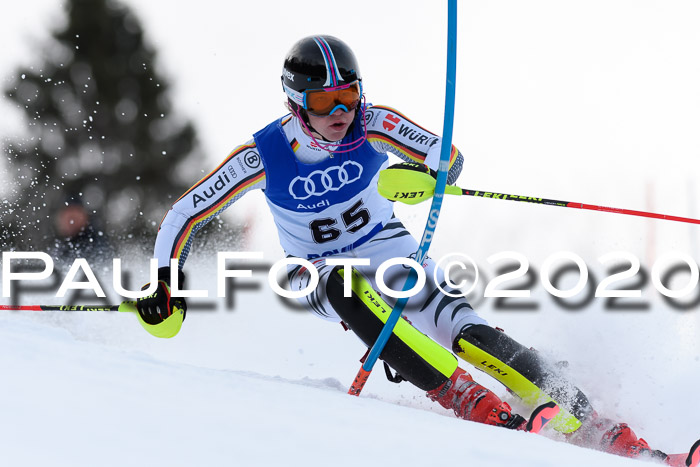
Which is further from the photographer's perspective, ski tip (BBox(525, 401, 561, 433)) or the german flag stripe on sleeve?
the german flag stripe on sleeve

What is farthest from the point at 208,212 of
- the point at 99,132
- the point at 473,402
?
the point at 99,132

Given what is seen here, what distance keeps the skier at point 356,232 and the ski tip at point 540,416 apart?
35 mm

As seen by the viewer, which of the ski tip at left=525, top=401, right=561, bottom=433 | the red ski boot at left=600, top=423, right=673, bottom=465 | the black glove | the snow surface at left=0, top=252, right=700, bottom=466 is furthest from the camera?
the black glove

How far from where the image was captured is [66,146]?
49.3 ft

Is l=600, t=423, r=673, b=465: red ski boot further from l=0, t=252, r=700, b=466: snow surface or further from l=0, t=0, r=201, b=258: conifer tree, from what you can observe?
l=0, t=0, r=201, b=258: conifer tree

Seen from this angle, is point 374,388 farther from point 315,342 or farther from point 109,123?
point 109,123

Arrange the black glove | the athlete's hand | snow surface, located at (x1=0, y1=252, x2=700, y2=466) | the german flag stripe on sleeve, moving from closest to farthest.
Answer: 1. snow surface, located at (x1=0, y1=252, x2=700, y2=466)
2. the athlete's hand
3. the black glove
4. the german flag stripe on sleeve

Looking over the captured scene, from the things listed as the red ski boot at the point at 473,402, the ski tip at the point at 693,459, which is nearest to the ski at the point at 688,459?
the ski tip at the point at 693,459

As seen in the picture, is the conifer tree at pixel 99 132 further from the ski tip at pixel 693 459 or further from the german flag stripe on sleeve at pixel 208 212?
the ski tip at pixel 693 459

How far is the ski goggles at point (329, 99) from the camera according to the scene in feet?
10.2

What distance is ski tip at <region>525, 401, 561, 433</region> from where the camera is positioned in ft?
8.65

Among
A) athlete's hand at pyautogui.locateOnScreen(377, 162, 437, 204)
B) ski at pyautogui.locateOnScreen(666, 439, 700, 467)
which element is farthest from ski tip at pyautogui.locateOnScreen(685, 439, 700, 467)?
athlete's hand at pyautogui.locateOnScreen(377, 162, 437, 204)

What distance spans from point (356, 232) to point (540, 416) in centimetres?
124

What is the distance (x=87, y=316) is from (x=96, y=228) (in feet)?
27.0
